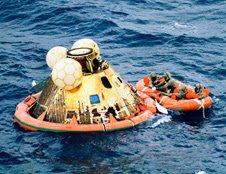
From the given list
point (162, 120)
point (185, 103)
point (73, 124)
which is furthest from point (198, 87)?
point (73, 124)

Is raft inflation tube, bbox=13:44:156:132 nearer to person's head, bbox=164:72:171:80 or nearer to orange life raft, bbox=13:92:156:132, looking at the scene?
orange life raft, bbox=13:92:156:132

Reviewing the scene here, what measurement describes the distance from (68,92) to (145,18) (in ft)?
71.1

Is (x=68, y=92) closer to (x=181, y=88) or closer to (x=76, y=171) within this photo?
(x=76, y=171)

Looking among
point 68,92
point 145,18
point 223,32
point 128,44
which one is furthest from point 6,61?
point 223,32

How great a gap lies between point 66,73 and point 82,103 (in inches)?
73.5

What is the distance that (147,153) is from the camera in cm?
2166

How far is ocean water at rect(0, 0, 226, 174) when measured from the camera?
69.1 feet

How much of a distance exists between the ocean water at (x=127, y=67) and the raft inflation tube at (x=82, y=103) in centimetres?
49

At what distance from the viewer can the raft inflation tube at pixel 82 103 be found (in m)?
22.6

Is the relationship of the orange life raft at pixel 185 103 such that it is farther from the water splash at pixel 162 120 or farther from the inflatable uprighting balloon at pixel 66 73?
the inflatable uprighting balloon at pixel 66 73

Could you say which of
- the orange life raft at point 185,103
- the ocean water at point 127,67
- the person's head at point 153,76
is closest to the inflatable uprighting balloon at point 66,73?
the ocean water at point 127,67

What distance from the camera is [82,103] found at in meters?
23.0

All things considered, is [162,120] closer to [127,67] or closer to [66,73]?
[66,73]

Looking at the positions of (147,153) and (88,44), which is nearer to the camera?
(147,153)
